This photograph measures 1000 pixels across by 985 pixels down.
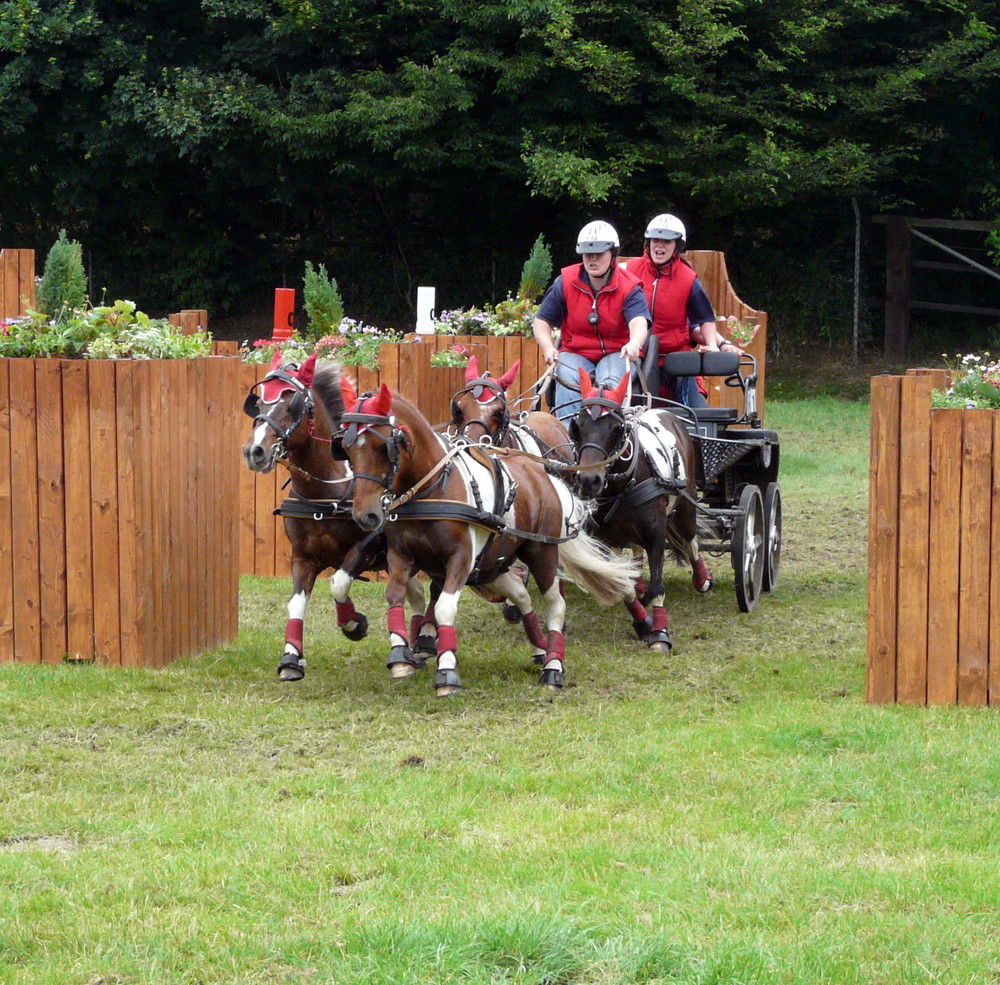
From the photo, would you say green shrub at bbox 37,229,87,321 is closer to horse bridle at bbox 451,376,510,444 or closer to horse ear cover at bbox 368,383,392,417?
horse bridle at bbox 451,376,510,444

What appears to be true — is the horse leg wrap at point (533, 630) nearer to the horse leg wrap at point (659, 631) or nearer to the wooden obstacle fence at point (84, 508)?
the horse leg wrap at point (659, 631)

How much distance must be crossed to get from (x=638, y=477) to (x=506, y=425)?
978mm

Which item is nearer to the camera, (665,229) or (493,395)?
(493,395)

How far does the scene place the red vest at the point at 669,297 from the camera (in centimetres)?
962

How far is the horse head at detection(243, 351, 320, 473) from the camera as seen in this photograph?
268 inches

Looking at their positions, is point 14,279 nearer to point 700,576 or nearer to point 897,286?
point 700,576

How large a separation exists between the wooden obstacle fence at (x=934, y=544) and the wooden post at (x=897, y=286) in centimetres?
1848

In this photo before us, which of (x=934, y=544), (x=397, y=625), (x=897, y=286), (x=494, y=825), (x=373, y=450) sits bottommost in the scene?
(x=494, y=825)

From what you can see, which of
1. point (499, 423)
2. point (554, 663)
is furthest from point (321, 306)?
point (554, 663)

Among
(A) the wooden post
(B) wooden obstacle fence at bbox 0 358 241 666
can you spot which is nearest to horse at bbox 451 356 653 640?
(B) wooden obstacle fence at bbox 0 358 241 666

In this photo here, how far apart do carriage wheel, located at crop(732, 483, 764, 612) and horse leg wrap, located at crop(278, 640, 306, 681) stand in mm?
3162

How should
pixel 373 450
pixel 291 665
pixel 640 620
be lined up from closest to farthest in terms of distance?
pixel 373 450, pixel 291 665, pixel 640 620

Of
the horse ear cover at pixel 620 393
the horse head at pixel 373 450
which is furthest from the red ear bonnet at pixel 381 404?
the horse ear cover at pixel 620 393

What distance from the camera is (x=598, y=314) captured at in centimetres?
895
